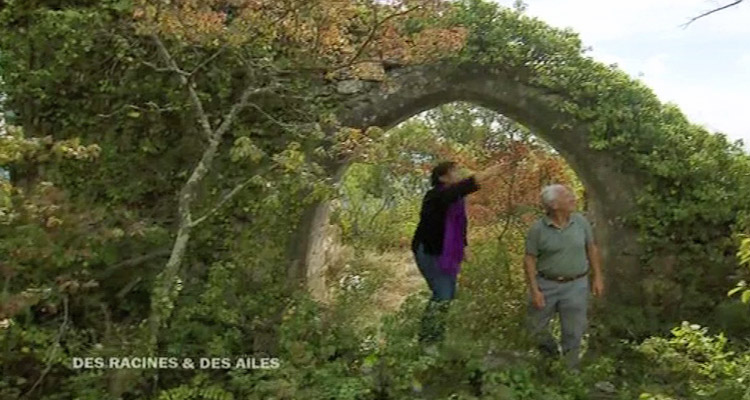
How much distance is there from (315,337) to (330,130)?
1.80 m

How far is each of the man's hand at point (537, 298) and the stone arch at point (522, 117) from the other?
1.51 metres

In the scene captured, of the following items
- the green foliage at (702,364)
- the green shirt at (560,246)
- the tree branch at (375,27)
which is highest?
the tree branch at (375,27)

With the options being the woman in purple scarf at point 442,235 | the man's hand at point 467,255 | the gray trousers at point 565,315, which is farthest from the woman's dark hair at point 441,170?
the gray trousers at point 565,315

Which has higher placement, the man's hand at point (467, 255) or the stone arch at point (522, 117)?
the stone arch at point (522, 117)

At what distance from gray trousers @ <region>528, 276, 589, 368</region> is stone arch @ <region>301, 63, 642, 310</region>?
1250 mm

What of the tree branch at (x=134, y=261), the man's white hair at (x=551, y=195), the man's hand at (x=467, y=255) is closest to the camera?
the man's white hair at (x=551, y=195)

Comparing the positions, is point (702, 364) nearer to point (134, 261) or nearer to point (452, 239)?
point (452, 239)

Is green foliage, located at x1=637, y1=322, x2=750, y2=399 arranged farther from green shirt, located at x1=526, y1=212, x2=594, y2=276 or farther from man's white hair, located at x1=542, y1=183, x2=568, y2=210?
man's white hair, located at x1=542, y1=183, x2=568, y2=210

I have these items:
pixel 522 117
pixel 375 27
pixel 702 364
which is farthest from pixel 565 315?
pixel 375 27

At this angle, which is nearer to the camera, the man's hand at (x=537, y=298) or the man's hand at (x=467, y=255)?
the man's hand at (x=537, y=298)

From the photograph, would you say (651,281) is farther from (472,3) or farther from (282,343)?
(282,343)

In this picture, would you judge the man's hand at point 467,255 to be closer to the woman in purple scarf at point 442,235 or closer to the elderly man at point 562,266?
the woman in purple scarf at point 442,235

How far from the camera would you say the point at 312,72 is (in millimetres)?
5973

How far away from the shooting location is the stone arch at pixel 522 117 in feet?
20.3
